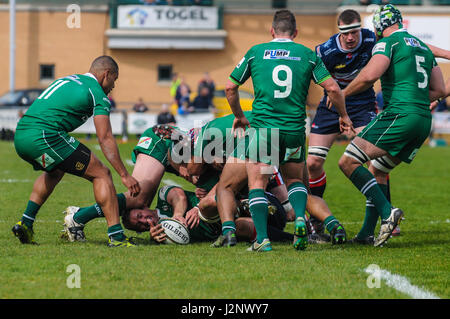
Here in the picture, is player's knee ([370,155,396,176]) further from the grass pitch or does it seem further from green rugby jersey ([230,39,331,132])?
green rugby jersey ([230,39,331,132])

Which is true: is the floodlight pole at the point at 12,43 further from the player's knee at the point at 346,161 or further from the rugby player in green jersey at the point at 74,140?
the player's knee at the point at 346,161

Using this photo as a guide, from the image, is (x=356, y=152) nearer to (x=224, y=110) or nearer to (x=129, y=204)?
(x=129, y=204)

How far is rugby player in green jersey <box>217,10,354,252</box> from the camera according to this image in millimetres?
6719

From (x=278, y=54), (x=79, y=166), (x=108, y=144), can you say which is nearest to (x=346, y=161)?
(x=278, y=54)

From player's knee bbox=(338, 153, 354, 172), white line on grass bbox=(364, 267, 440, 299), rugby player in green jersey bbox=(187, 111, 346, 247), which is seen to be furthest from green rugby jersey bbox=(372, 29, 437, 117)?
white line on grass bbox=(364, 267, 440, 299)

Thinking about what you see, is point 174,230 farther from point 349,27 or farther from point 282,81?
point 349,27

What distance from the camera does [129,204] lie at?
750 cm

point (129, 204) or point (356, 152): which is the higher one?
point (356, 152)

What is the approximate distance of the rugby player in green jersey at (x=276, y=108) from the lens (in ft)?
22.0

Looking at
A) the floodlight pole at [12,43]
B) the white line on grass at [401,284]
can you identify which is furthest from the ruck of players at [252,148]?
the floodlight pole at [12,43]

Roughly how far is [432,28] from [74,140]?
29023mm

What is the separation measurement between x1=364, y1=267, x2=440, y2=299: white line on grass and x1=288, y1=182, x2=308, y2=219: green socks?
1.04m
